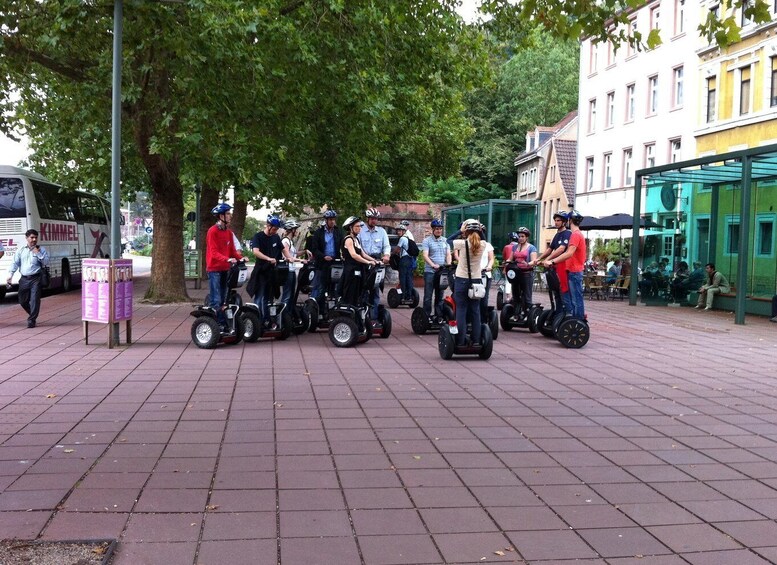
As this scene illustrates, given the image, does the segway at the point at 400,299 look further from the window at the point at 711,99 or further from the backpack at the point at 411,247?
the window at the point at 711,99

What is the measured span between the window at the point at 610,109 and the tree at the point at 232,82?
23882 millimetres

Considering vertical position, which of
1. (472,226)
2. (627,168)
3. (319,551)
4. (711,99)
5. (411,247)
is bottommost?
(319,551)

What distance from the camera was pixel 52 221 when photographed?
25.8 meters

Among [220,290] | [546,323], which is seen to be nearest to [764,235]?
[546,323]

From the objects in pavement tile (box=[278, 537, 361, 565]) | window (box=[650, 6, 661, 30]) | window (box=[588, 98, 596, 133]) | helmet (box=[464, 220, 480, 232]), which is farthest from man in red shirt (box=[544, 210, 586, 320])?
window (box=[588, 98, 596, 133])

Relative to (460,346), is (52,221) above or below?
above

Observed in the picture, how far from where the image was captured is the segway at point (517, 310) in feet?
45.9

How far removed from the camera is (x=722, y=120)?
101ft

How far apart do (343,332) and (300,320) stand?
5.35 feet

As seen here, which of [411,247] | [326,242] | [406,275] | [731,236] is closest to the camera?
[326,242]

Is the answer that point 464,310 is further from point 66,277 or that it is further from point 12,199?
point 66,277

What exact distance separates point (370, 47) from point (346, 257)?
16.3 ft

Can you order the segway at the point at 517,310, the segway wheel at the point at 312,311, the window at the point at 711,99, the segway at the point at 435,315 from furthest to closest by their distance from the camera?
1. the window at the point at 711,99
2. the segway at the point at 517,310
3. the segway wheel at the point at 312,311
4. the segway at the point at 435,315

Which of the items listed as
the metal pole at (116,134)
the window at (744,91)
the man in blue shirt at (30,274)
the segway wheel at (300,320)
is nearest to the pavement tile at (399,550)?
the metal pole at (116,134)
